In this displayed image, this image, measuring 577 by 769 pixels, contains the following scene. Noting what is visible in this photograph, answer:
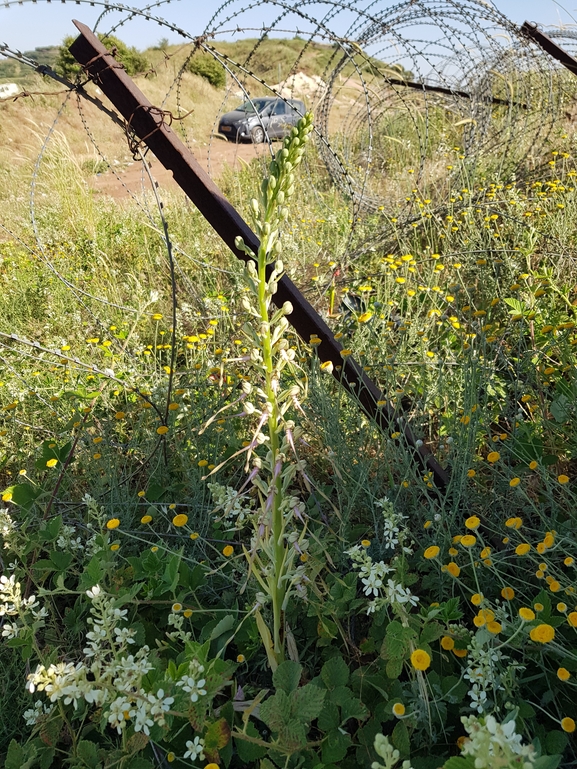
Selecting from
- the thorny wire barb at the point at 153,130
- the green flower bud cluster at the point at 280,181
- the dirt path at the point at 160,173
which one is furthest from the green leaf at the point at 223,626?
the dirt path at the point at 160,173

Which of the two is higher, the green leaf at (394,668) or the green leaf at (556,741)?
the green leaf at (394,668)

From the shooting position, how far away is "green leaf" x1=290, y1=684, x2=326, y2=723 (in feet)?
3.50

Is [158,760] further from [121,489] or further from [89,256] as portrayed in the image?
[89,256]

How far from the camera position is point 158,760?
1.24 meters

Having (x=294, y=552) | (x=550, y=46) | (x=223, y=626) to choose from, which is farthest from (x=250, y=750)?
(x=550, y=46)

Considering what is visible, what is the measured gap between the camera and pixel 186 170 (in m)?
1.79

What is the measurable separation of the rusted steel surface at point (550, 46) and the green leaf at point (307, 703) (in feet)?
16.1

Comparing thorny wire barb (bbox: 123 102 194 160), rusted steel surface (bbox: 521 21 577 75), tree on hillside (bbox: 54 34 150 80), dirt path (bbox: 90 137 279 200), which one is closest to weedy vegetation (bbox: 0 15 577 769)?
thorny wire barb (bbox: 123 102 194 160)

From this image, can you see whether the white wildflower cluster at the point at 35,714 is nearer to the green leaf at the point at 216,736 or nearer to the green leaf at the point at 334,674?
the green leaf at the point at 216,736

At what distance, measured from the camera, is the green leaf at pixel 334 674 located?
1.22 metres

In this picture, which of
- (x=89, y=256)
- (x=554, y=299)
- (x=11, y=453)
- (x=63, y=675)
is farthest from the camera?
(x=89, y=256)

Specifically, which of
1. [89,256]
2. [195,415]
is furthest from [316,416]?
[89,256]

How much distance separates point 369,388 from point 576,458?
2.74ft

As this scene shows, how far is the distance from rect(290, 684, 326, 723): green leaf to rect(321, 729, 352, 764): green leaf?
0.32ft
